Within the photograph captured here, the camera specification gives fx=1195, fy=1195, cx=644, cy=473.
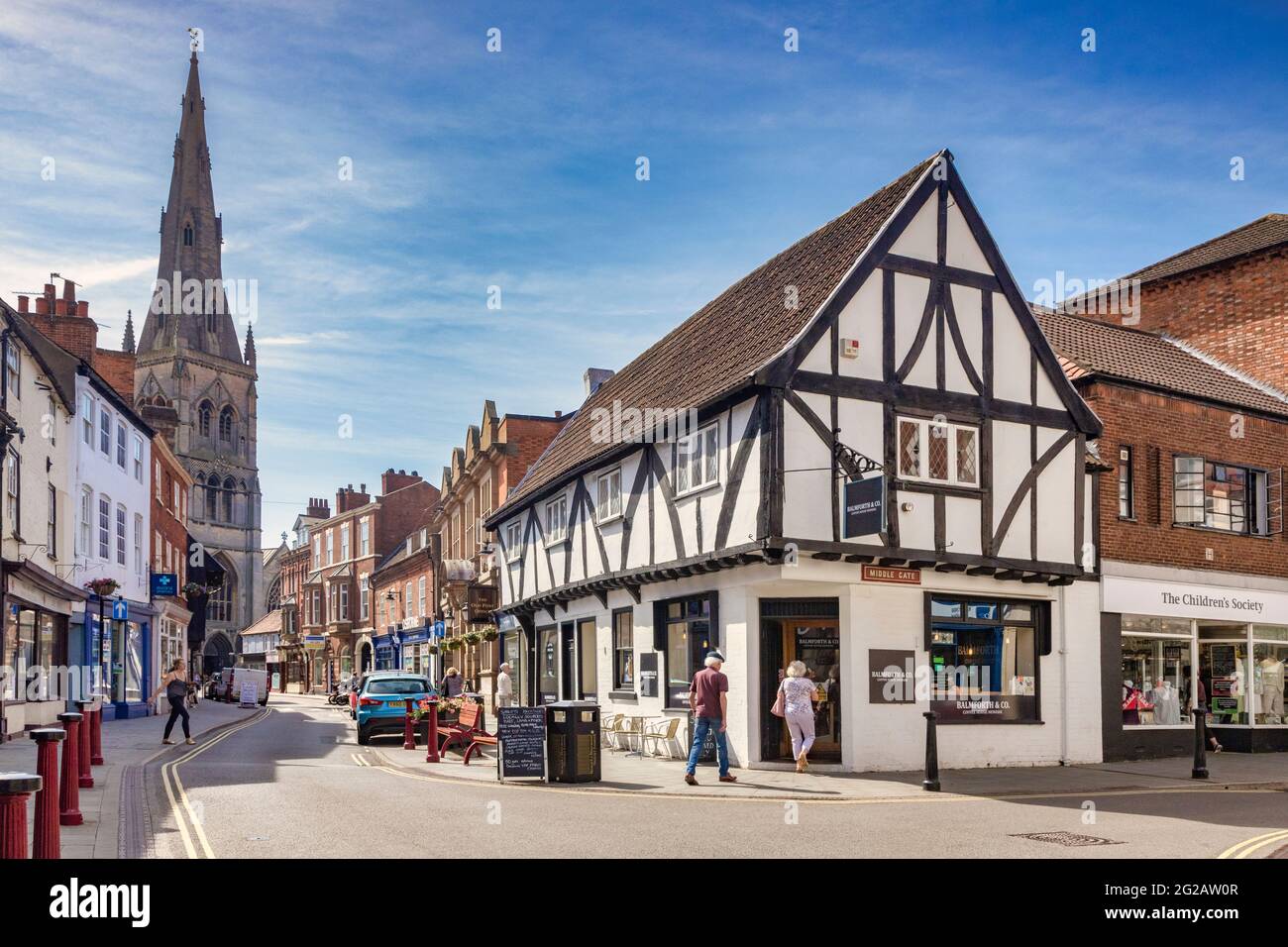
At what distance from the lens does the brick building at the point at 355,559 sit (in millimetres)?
69250

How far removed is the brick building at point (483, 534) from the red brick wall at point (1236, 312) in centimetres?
1680

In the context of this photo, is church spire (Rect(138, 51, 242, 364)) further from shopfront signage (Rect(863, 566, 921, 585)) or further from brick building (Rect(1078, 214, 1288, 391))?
shopfront signage (Rect(863, 566, 921, 585))

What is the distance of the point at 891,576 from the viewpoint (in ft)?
63.4

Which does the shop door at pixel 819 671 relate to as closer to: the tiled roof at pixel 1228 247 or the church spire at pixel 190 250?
the tiled roof at pixel 1228 247

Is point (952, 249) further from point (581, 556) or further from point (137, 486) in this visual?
point (137, 486)

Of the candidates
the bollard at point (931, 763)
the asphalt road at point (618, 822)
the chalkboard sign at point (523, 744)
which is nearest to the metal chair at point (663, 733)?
the chalkboard sign at point (523, 744)

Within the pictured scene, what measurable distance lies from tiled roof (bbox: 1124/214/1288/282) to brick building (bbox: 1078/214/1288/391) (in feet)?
0.07

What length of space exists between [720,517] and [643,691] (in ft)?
17.2

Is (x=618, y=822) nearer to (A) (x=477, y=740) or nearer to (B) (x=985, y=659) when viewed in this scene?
(A) (x=477, y=740)

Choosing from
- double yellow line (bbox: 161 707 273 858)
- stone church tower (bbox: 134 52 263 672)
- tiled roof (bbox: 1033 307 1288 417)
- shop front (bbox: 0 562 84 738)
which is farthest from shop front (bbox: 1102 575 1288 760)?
stone church tower (bbox: 134 52 263 672)

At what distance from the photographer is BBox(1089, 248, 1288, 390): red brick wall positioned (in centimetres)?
2747

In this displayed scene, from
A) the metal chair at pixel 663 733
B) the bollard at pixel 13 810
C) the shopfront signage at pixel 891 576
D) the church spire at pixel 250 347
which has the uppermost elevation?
the church spire at pixel 250 347
